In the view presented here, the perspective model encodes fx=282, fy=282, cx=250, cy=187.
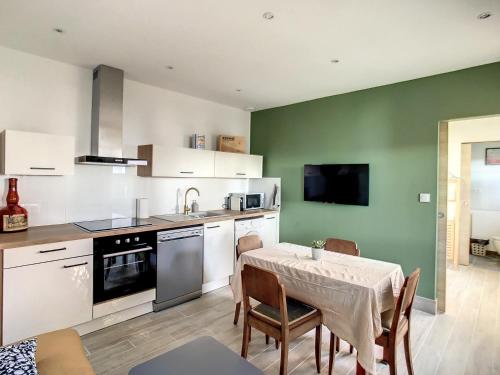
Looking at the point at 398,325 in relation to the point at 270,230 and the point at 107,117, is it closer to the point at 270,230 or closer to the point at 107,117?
the point at 270,230

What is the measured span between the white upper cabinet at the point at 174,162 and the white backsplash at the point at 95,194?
0.27 metres

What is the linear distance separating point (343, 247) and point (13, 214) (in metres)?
3.06

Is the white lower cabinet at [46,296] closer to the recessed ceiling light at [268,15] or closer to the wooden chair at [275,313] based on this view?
the wooden chair at [275,313]

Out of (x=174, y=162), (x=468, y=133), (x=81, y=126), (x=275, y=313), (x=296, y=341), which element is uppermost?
(x=468, y=133)

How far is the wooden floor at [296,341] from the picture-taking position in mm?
2234

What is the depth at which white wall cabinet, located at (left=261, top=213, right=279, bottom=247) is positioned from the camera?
437cm

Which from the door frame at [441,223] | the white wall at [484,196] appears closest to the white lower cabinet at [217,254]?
the door frame at [441,223]

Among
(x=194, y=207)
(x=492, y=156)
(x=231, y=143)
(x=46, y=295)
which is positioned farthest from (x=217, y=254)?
(x=492, y=156)

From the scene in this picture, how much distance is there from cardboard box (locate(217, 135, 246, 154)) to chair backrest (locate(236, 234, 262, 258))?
5.97ft

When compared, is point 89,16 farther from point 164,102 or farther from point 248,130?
point 248,130

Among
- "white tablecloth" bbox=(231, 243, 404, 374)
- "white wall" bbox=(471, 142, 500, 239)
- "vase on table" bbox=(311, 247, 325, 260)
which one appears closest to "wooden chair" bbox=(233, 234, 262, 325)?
"white tablecloth" bbox=(231, 243, 404, 374)

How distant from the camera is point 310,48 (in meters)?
2.57

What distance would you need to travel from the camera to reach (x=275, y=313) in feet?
6.94

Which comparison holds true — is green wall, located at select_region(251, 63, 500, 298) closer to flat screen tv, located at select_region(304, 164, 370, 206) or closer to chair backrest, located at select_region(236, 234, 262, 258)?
flat screen tv, located at select_region(304, 164, 370, 206)
